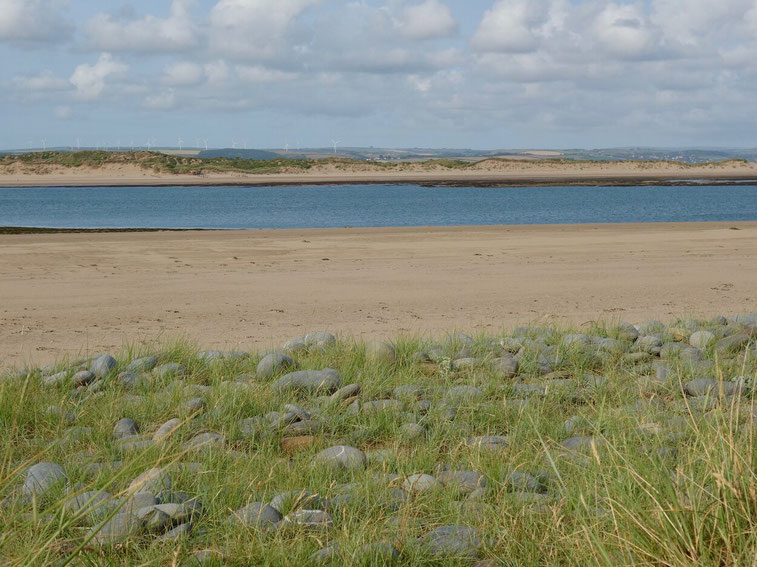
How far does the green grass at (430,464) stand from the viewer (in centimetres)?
300

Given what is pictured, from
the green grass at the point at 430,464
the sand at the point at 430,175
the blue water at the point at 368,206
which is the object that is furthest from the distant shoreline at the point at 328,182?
the green grass at the point at 430,464

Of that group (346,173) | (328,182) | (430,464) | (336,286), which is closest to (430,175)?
(346,173)

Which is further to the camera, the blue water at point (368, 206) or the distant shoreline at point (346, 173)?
the distant shoreline at point (346, 173)

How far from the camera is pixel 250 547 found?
3260 mm

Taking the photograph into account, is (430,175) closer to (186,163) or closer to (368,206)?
(186,163)

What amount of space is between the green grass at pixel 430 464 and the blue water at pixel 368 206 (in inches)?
969

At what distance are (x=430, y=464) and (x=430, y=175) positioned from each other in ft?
269

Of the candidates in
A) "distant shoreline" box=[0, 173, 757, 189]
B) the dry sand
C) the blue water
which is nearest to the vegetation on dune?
"distant shoreline" box=[0, 173, 757, 189]

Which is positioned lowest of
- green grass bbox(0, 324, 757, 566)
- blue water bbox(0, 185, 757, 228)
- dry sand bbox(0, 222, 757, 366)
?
blue water bbox(0, 185, 757, 228)

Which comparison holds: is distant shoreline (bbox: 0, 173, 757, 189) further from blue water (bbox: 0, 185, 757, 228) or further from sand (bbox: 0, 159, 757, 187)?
blue water (bbox: 0, 185, 757, 228)

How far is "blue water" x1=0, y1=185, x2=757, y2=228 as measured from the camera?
107ft

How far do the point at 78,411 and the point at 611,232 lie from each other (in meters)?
18.9

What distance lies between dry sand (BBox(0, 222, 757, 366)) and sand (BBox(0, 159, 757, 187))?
49.6 metres

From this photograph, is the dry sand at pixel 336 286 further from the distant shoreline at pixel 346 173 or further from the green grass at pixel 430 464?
the distant shoreline at pixel 346 173
